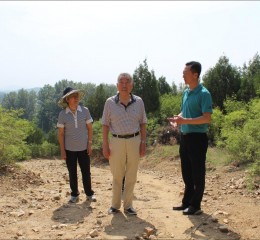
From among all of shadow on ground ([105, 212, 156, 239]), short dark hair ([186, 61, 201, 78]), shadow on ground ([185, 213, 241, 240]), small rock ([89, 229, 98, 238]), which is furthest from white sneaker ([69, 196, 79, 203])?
short dark hair ([186, 61, 201, 78])

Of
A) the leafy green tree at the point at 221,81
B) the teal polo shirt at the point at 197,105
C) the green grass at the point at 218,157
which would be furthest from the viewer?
the leafy green tree at the point at 221,81

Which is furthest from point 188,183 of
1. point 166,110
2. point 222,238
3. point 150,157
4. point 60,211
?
point 166,110

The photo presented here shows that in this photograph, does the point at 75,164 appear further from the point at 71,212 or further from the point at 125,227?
the point at 125,227

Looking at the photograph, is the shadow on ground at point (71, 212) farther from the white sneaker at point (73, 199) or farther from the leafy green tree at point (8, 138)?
the leafy green tree at point (8, 138)

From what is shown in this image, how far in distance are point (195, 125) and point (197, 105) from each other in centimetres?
26

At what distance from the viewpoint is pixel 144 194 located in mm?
6559

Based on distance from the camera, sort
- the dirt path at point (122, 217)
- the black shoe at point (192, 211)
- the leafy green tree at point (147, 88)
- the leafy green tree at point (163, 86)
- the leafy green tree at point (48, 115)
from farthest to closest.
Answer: the leafy green tree at point (48, 115), the leafy green tree at point (163, 86), the leafy green tree at point (147, 88), the black shoe at point (192, 211), the dirt path at point (122, 217)

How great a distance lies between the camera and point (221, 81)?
1861 cm

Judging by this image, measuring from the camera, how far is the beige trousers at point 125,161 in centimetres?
471

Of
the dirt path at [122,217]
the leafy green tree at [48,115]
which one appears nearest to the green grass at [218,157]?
the dirt path at [122,217]

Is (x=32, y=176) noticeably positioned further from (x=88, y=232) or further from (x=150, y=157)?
(x=150, y=157)

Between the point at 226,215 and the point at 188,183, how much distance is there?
2.17 ft

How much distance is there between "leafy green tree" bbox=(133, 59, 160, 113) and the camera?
20.1m

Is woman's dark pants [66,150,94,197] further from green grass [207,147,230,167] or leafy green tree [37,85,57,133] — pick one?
leafy green tree [37,85,57,133]
